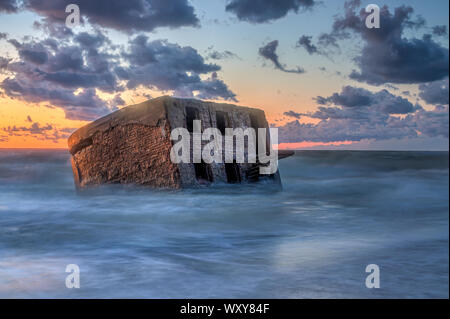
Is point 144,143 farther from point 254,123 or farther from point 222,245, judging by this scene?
point 222,245

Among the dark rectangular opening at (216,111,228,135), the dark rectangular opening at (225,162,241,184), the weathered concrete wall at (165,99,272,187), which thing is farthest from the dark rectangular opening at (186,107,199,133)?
the dark rectangular opening at (225,162,241,184)

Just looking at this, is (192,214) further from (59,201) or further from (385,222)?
(59,201)

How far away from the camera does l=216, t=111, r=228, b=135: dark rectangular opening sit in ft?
46.6

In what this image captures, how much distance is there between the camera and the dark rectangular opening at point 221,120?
1420 centimetres

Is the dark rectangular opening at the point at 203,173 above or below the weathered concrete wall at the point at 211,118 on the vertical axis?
below

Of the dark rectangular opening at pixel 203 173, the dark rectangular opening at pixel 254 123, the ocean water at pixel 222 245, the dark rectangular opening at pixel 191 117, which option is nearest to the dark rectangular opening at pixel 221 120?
the dark rectangular opening at pixel 191 117

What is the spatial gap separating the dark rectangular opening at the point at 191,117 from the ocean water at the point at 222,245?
2119 mm

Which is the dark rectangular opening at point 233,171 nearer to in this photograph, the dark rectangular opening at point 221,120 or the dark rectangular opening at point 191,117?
the dark rectangular opening at point 221,120

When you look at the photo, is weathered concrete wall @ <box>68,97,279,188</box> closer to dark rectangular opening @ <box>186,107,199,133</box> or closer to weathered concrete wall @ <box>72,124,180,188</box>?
weathered concrete wall @ <box>72,124,180,188</box>

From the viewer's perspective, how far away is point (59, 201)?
1461cm

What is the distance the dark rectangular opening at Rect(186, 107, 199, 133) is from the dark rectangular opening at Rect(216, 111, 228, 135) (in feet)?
4.22

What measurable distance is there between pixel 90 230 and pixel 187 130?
4.62m

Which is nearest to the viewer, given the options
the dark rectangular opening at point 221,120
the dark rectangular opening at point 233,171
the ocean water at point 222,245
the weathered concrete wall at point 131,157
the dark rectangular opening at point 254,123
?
the ocean water at point 222,245
